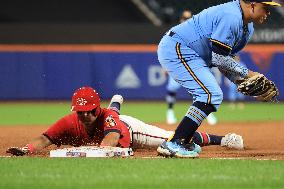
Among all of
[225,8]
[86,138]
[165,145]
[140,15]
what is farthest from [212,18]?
[140,15]

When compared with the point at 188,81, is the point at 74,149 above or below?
below

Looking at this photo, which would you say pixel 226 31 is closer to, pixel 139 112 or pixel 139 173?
pixel 139 173

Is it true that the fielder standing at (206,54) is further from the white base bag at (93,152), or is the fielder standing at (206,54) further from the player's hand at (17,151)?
the player's hand at (17,151)

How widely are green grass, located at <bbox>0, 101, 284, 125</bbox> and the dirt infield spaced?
5.10ft

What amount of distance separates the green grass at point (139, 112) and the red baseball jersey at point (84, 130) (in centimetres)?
611

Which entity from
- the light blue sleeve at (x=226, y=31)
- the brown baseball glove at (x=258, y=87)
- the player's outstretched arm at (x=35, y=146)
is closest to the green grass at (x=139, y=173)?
the player's outstretched arm at (x=35, y=146)

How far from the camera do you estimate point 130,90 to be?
2083cm

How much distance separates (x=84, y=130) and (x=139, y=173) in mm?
1737

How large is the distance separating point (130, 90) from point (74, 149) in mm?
12759

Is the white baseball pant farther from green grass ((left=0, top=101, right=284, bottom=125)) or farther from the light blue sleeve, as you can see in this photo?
green grass ((left=0, top=101, right=284, bottom=125))

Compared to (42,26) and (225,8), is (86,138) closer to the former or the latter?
(225,8)

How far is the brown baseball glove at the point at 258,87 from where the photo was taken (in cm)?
802

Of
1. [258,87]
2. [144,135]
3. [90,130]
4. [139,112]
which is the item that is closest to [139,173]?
[90,130]

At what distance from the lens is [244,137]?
1177cm
